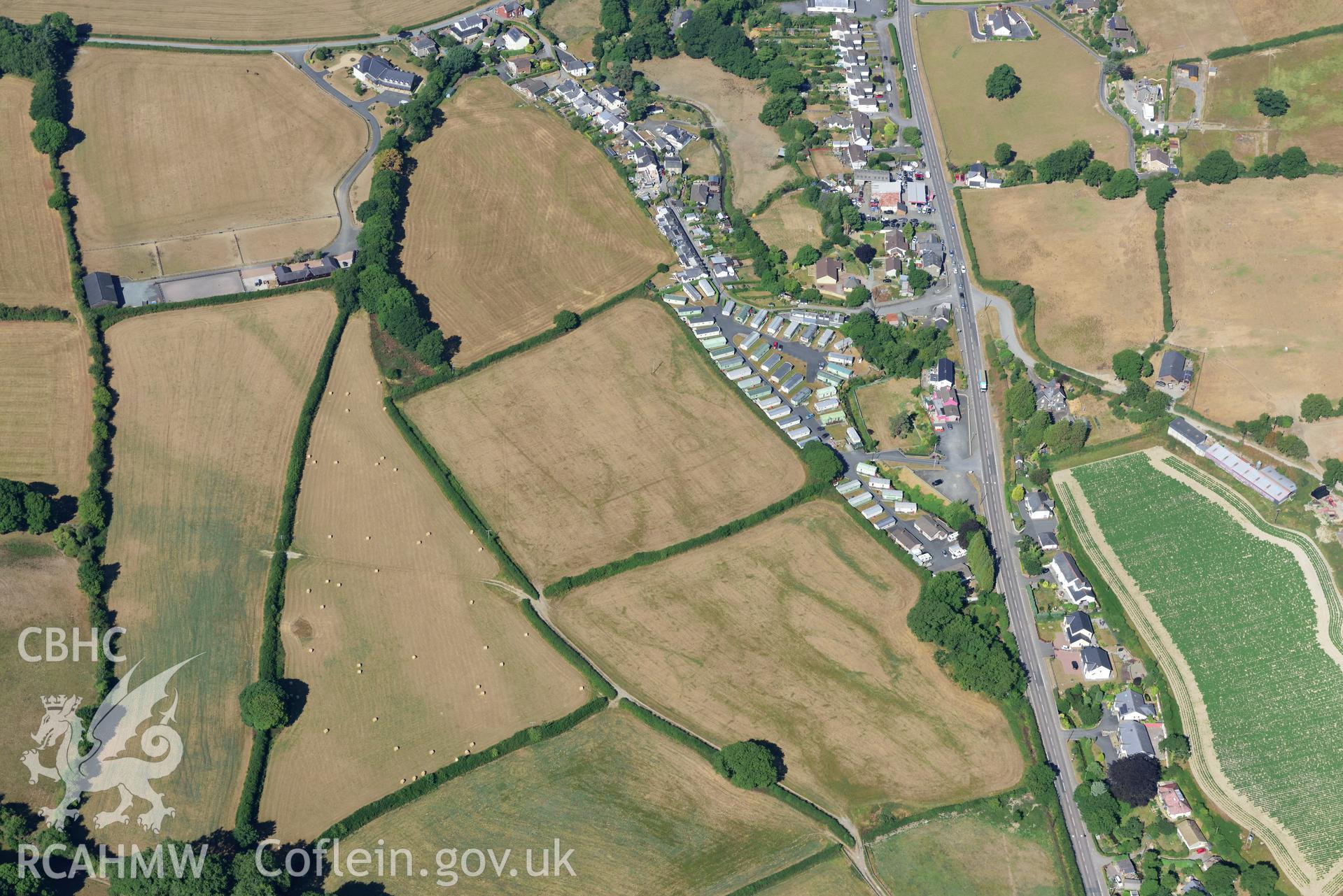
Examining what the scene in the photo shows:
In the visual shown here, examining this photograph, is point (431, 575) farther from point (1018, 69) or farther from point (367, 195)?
point (1018, 69)

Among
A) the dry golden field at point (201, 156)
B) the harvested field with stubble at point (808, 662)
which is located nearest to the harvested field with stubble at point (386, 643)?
the harvested field with stubble at point (808, 662)

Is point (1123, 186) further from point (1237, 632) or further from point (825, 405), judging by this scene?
point (1237, 632)

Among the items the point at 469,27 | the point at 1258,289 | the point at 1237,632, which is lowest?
the point at 1237,632

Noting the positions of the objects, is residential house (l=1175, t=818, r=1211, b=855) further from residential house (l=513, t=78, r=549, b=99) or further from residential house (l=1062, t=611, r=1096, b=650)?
residential house (l=513, t=78, r=549, b=99)

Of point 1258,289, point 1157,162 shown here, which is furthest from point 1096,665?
point 1157,162

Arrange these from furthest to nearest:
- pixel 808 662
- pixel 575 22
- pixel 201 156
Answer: pixel 575 22
pixel 201 156
pixel 808 662

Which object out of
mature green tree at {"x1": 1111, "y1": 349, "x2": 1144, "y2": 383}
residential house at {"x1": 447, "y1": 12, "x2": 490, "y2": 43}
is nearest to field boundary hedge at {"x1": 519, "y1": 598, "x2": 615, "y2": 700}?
mature green tree at {"x1": 1111, "y1": 349, "x2": 1144, "y2": 383}

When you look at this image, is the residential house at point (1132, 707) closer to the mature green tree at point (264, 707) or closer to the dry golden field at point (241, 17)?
the mature green tree at point (264, 707)
